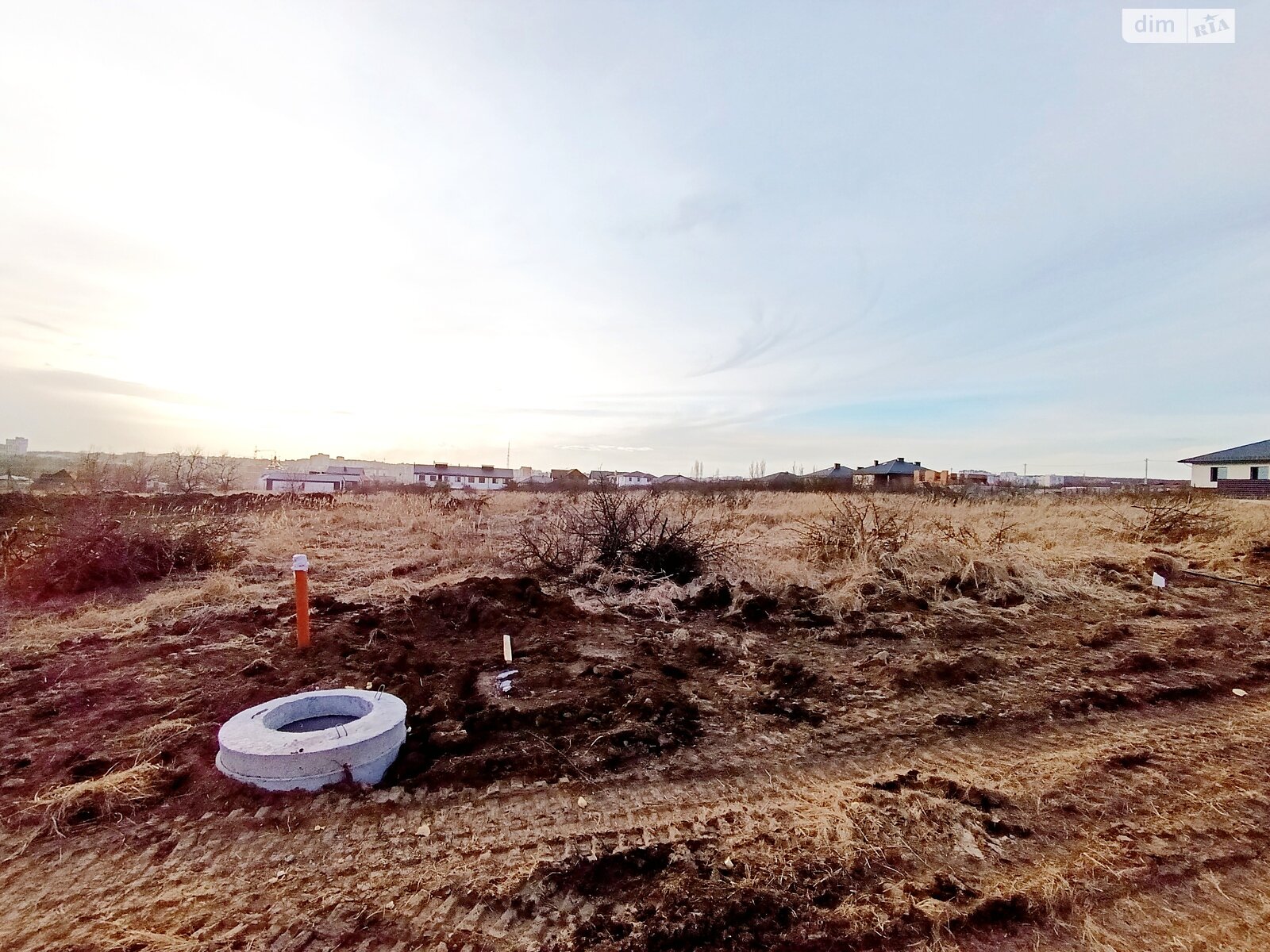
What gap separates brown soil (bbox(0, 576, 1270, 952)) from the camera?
215cm

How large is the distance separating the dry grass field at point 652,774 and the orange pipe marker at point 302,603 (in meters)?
0.21

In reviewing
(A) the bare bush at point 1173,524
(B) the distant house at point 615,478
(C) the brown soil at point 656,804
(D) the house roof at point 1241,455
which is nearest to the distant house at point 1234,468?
(D) the house roof at point 1241,455

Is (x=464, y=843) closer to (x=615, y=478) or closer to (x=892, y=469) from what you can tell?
(x=615, y=478)

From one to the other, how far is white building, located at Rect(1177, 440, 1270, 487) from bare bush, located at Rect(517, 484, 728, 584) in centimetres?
4751

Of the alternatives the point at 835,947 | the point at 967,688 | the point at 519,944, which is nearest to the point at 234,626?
the point at 519,944

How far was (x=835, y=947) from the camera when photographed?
2.03 metres

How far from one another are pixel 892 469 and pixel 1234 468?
22.0 meters

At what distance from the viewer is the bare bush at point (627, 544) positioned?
859 centimetres

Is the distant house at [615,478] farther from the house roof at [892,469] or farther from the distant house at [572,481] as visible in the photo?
the house roof at [892,469]

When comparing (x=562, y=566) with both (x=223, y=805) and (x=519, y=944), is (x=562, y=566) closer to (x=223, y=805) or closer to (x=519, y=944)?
(x=223, y=805)

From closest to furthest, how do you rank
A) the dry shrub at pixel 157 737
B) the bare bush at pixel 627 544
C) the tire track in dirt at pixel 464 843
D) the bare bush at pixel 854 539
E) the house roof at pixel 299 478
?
the tire track in dirt at pixel 464 843, the dry shrub at pixel 157 737, the bare bush at pixel 627 544, the bare bush at pixel 854 539, the house roof at pixel 299 478

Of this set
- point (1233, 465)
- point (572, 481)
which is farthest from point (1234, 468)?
point (572, 481)

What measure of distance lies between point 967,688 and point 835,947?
3479 mm

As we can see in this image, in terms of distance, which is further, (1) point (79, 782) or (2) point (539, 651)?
(2) point (539, 651)
